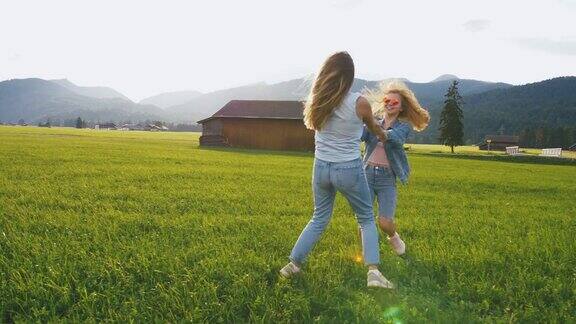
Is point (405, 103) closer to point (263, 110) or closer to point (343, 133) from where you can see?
point (343, 133)

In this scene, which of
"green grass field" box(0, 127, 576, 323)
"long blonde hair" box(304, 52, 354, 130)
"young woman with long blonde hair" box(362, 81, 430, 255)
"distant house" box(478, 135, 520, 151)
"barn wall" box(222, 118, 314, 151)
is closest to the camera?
"green grass field" box(0, 127, 576, 323)

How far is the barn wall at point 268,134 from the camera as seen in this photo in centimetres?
4747

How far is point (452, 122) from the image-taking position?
246 feet

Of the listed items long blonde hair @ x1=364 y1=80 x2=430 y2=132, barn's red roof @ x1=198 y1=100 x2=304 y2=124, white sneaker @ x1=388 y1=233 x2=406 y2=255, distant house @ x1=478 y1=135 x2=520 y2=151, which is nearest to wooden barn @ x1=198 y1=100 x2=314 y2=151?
barn's red roof @ x1=198 y1=100 x2=304 y2=124

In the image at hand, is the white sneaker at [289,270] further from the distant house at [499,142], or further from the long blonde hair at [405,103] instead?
the distant house at [499,142]

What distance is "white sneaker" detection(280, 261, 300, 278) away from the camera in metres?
4.44

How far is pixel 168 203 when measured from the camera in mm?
8570

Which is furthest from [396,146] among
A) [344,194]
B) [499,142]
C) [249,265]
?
[499,142]

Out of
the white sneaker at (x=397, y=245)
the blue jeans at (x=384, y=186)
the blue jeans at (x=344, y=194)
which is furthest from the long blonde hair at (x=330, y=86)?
the white sneaker at (x=397, y=245)

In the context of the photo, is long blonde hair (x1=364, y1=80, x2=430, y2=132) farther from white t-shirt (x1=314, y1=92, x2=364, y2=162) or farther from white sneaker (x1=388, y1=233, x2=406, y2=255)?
white sneaker (x1=388, y1=233, x2=406, y2=255)

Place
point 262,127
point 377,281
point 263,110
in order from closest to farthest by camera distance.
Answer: point 377,281 < point 262,127 < point 263,110

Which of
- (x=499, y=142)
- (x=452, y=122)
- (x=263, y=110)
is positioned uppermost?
(x=452, y=122)

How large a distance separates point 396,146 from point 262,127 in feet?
144

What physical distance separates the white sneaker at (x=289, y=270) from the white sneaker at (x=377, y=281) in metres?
0.75
